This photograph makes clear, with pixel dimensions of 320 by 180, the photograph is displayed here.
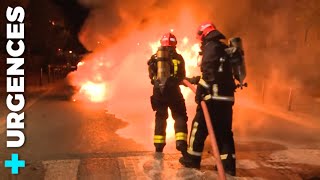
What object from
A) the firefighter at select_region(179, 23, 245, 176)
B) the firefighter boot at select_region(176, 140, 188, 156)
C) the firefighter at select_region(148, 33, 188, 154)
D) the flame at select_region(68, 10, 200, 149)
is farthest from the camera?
the flame at select_region(68, 10, 200, 149)

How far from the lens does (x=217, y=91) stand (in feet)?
16.1

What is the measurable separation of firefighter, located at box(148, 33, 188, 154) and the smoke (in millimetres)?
1009

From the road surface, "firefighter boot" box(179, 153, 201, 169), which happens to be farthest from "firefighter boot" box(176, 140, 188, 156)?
"firefighter boot" box(179, 153, 201, 169)

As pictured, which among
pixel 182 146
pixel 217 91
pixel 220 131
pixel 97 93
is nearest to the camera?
pixel 217 91

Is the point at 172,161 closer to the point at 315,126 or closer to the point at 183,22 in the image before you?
the point at 315,126

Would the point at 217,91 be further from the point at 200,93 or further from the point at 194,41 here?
the point at 194,41

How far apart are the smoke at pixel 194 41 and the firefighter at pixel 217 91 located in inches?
71.6

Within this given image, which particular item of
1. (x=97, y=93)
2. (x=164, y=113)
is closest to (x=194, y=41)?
(x=97, y=93)

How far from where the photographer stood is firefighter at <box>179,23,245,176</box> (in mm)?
4848

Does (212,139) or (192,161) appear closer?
(212,139)

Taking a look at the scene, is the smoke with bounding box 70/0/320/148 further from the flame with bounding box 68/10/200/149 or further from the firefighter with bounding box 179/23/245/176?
the firefighter with bounding box 179/23/245/176

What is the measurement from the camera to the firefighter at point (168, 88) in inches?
221

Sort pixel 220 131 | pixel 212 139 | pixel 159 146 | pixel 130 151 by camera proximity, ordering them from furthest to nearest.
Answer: pixel 130 151
pixel 159 146
pixel 220 131
pixel 212 139

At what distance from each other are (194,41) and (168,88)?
11929 millimetres
